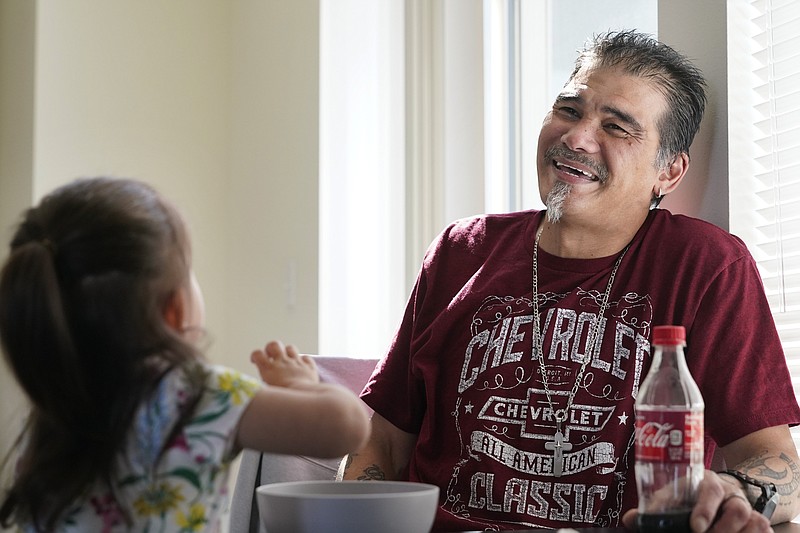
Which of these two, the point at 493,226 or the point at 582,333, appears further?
the point at 493,226

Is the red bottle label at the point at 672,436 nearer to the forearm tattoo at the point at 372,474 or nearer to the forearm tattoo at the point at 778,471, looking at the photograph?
the forearm tattoo at the point at 778,471

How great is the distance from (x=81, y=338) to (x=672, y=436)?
1.88 feet

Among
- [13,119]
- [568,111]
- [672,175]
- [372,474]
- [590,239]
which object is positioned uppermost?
[13,119]

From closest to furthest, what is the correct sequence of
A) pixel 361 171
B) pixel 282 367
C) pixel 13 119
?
pixel 282 367, pixel 361 171, pixel 13 119

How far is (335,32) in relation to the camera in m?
2.74

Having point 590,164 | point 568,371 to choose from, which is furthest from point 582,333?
point 590,164

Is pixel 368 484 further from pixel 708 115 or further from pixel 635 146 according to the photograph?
pixel 708 115

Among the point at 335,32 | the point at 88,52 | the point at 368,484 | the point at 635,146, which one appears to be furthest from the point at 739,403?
the point at 88,52

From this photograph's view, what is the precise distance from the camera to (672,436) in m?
0.96

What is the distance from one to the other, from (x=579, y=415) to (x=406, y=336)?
15.3 inches

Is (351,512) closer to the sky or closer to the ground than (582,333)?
closer to the ground

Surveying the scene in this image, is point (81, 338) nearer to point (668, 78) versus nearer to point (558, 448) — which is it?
point (558, 448)

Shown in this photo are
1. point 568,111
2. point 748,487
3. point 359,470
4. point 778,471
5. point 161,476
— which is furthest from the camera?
point 568,111

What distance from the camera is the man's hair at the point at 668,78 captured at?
168cm
